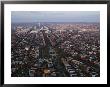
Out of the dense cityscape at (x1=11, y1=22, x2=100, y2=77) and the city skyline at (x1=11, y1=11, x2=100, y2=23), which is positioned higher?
the city skyline at (x1=11, y1=11, x2=100, y2=23)

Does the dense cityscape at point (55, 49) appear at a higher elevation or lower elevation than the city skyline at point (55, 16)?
lower

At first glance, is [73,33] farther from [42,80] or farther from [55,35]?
[42,80]

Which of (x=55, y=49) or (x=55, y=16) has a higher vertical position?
(x=55, y=16)

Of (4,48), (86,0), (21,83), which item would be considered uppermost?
(86,0)

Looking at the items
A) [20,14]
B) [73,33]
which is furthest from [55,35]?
[20,14]
